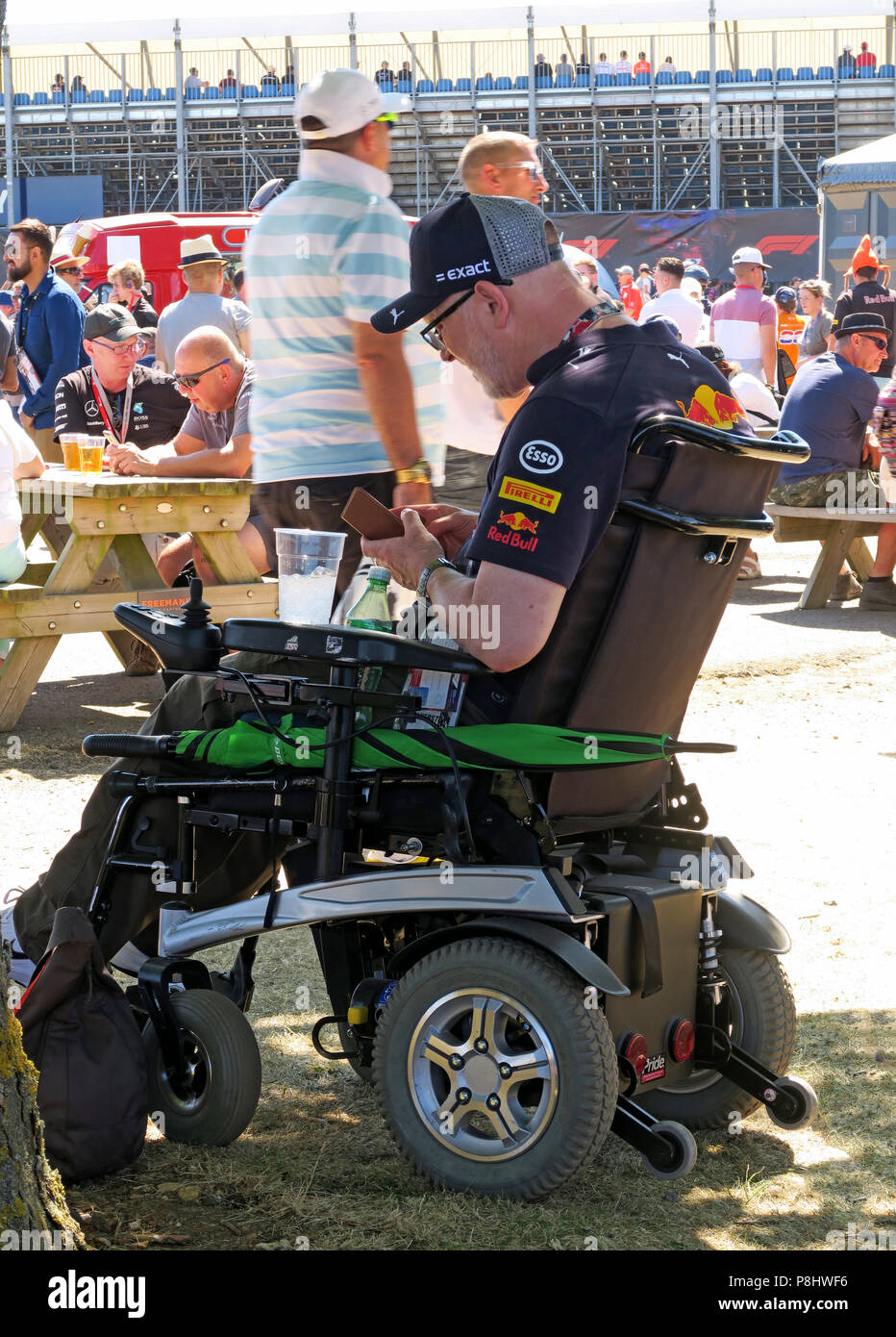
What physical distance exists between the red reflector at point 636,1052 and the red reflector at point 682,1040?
85mm

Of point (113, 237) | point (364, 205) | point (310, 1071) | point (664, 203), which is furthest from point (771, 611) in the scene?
point (664, 203)

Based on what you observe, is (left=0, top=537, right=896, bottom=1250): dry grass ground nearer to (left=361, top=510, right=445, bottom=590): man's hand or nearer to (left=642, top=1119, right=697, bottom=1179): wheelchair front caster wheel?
(left=642, top=1119, right=697, bottom=1179): wheelchair front caster wheel

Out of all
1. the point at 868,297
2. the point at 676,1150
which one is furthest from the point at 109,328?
the point at 868,297

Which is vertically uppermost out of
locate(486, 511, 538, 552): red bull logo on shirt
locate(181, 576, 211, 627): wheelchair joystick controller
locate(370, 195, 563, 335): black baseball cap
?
locate(370, 195, 563, 335): black baseball cap

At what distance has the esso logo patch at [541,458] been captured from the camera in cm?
238

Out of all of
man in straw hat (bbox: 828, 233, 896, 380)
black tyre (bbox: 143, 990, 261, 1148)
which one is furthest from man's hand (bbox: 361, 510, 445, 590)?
man in straw hat (bbox: 828, 233, 896, 380)

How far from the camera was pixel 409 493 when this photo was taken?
3.91m

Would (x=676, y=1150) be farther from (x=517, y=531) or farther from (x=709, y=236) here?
(x=709, y=236)

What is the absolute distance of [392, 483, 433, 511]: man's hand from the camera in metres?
3.91

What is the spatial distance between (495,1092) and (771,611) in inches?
274

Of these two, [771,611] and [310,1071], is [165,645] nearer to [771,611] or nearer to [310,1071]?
[310,1071]

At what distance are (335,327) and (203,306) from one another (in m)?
5.40

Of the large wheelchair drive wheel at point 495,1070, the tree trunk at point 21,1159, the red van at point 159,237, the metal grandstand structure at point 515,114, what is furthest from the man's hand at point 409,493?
the metal grandstand structure at point 515,114

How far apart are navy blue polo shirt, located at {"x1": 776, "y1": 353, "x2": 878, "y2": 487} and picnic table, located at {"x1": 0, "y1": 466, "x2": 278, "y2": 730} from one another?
13.1 feet
